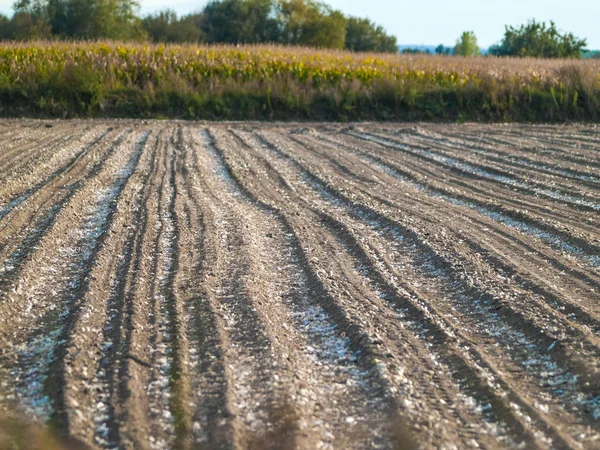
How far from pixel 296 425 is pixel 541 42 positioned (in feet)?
145

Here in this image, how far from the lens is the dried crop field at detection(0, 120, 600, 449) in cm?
371

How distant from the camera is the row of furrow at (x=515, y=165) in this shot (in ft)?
31.9

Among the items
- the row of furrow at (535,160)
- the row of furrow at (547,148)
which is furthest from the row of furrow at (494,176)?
the row of furrow at (547,148)

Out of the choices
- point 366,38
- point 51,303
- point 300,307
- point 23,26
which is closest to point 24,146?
point 51,303

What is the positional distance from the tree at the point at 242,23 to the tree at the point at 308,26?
707 mm

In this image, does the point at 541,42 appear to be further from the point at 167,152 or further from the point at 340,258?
the point at 340,258

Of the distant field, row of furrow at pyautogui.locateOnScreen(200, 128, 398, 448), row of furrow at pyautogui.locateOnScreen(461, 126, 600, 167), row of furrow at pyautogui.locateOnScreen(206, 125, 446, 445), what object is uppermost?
the distant field

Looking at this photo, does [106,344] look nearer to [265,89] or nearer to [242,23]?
[265,89]

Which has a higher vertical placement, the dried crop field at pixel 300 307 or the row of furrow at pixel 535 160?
the row of furrow at pixel 535 160

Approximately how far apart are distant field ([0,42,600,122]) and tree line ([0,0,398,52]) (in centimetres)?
1709

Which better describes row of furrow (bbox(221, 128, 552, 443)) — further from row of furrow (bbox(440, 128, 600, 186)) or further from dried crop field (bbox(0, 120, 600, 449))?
row of furrow (bbox(440, 128, 600, 186))

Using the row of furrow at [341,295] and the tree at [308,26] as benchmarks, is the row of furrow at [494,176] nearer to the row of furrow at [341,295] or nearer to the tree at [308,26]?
the row of furrow at [341,295]

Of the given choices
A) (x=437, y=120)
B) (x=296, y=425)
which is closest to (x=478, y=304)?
(x=296, y=425)

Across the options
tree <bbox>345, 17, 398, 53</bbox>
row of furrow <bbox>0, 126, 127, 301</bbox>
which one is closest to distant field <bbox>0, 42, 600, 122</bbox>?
row of furrow <bbox>0, 126, 127, 301</bbox>
